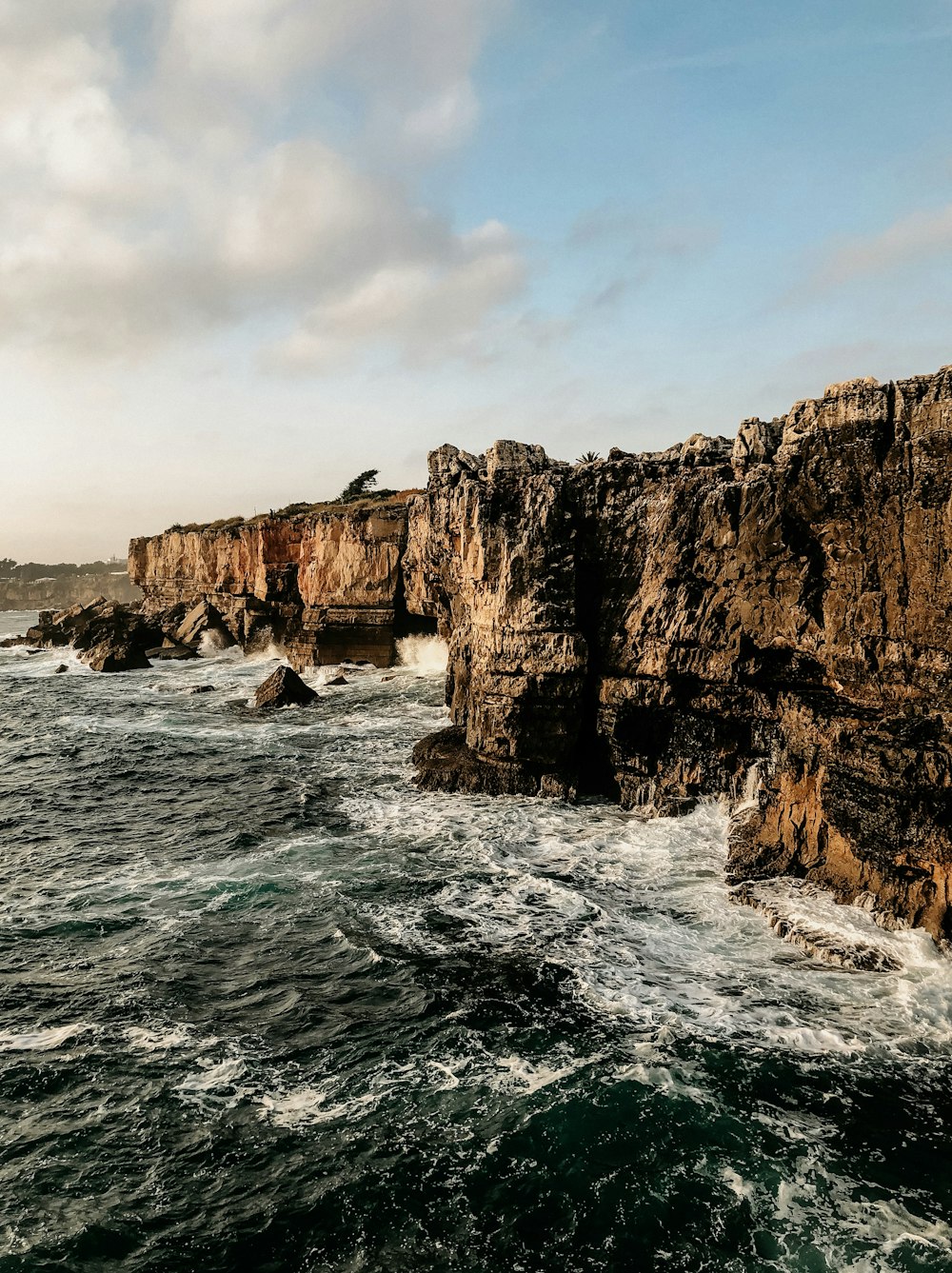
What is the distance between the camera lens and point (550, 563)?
23.0 m

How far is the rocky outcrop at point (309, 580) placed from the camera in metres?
48.5

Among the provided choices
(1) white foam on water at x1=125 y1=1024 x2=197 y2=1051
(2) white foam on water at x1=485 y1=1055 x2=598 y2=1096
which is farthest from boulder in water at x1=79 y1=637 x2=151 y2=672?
(2) white foam on water at x1=485 y1=1055 x2=598 y2=1096

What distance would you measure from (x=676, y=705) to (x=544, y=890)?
23.4 ft

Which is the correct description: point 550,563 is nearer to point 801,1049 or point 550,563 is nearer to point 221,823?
point 221,823

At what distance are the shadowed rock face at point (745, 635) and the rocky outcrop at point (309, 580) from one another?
19.9 meters

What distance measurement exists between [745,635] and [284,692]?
26050 millimetres

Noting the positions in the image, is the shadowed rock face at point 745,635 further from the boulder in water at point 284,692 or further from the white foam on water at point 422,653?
the white foam on water at point 422,653

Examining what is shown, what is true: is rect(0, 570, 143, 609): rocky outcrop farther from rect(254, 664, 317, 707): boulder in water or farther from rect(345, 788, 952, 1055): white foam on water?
rect(345, 788, 952, 1055): white foam on water

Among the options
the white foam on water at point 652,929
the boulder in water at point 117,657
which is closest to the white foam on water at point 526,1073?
the white foam on water at point 652,929

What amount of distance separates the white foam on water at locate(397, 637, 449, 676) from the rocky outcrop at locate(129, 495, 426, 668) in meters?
0.72

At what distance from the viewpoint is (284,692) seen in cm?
3947

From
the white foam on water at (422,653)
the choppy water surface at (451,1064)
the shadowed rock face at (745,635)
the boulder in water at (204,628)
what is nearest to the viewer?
the choppy water surface at (451,1064)

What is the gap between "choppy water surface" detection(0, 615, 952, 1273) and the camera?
862 cm

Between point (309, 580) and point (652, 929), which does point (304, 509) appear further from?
point (652, 929)
